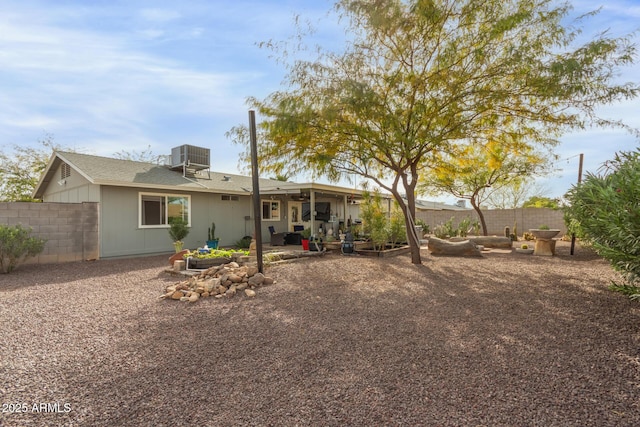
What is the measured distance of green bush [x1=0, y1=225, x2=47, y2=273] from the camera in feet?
24.3

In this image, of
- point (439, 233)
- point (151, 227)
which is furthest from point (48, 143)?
point (439, 233)

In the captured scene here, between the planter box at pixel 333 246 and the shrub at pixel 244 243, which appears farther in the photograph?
the shrub at pixel 244 243

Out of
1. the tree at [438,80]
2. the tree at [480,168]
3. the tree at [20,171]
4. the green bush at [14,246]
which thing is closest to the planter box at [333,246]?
the tree at [438,80]

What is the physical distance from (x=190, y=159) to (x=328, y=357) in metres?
12.1

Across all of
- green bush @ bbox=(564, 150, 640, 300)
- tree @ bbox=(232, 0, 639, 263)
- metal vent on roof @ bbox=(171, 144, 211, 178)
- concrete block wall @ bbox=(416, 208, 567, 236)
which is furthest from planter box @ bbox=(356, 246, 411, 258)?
concrete block wall @ bbox=(416, 208, 567, 236)

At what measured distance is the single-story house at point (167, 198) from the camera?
33.2ft

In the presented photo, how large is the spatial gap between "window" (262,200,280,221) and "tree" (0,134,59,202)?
13739 mm

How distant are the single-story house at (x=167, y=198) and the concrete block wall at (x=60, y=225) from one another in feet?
0.99

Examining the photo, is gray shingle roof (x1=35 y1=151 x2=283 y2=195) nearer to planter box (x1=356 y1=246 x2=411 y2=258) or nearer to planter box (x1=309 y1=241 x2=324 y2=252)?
planter box (x1=309 y1=241 x2=324 y2=252)

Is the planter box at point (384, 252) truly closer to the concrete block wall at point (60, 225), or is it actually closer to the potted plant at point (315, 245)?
the potted plant at point (315, 245)

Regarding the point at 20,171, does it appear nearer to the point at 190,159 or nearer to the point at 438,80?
the point at 190,159

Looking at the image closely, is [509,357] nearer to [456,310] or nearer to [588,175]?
[456,310]

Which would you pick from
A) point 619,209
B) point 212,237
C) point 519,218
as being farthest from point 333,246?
point 519,218

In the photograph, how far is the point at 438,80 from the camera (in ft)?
22.4
